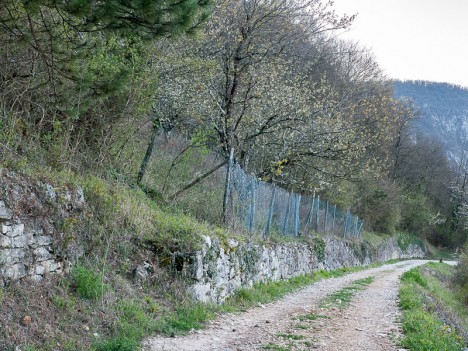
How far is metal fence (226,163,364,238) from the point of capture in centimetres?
1329

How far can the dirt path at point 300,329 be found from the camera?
683cm

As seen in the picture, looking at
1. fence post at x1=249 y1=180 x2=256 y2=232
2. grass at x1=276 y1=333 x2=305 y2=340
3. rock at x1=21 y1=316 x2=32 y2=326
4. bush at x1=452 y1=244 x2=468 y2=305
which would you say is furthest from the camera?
bush at x1=452 y1=244 x2=468 y2=305

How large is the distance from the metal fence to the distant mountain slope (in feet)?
304

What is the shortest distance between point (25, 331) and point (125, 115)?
5.84m

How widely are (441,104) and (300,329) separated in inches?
5345

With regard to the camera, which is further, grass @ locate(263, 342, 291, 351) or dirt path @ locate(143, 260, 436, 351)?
dirt path @ locate(143, 260, 436, 351)

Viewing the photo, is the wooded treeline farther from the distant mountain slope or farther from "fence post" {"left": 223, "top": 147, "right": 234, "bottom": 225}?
the distant mountain slope

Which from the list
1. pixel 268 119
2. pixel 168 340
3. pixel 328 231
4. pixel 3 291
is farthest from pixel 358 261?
pixel 3 291

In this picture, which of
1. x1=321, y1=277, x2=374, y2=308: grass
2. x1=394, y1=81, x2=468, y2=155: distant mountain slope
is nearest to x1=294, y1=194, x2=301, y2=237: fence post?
x1=321, y1=277, x2=374, y2=308: grass

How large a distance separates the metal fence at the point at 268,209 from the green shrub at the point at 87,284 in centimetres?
610

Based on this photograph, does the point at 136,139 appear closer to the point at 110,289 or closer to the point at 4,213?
the point at 110,289

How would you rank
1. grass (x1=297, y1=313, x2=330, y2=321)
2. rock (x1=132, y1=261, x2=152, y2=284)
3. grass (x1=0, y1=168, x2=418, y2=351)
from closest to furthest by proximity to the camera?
grass (x1=0, y1=168, x2=418, y2=351)
rock (x1=132, y1=261, x2=152, y2=284)
grass (x1=297, y1=313, x2=330, y2=321)

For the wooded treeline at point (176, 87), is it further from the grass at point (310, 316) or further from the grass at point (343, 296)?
the grass at point (310, 316)

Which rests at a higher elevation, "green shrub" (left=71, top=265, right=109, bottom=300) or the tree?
the tree
